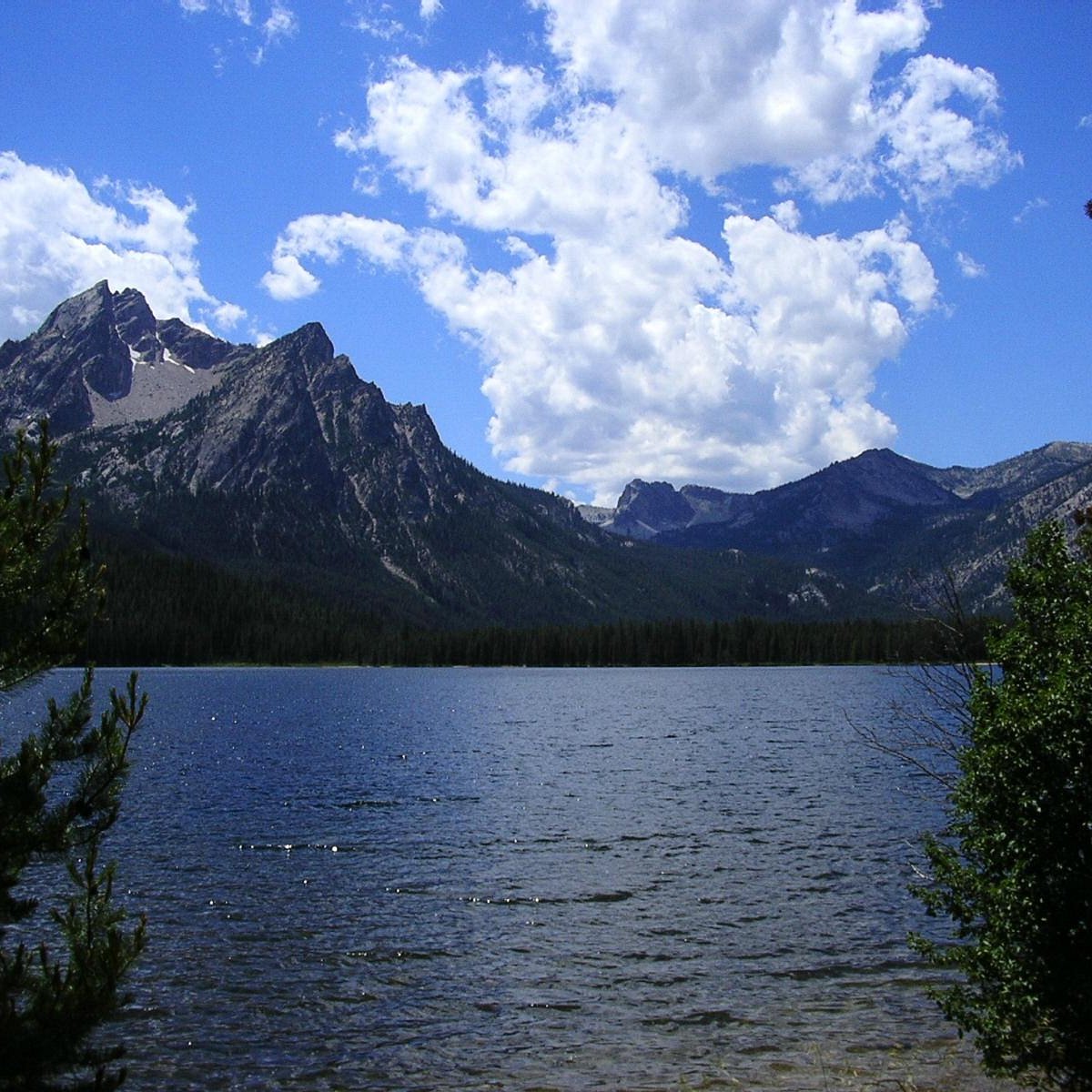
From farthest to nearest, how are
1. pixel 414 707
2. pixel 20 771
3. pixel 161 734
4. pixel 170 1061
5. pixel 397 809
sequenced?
1. pixel 414 707
2. pixel 161 734
3. pixel 397 809
4. pixel 170 1061
5. pixel 20 771

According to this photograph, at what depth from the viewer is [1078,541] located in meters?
18.1

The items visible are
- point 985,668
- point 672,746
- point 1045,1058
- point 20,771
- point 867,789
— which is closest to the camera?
point 20,771

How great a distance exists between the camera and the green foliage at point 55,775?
484 inches

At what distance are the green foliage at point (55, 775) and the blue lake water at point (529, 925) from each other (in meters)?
9.93

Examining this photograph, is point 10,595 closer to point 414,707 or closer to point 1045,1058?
point 1045,1058

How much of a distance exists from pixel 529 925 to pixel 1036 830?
21.3 m

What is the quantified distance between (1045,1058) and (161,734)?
9545 cm

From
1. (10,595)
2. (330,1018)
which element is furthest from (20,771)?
(330,1018)

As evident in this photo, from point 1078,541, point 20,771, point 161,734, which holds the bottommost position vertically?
point 161,734

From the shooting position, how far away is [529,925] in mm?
32281

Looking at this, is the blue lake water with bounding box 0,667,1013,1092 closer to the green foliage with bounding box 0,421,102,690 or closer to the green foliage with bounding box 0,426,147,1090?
the green foliage with bounding box 0,426,147,1090

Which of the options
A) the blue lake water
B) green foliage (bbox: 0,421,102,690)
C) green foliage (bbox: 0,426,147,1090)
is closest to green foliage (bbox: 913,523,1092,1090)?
the blue lake water

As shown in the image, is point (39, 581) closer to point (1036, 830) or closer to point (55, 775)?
point (55, 775)

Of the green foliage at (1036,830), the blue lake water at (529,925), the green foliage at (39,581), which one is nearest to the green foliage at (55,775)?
the green foliage at (39,581)
